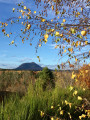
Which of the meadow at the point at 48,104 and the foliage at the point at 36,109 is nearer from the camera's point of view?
the foliage at the point at 36,109

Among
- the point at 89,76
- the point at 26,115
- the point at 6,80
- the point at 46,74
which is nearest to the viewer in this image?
the point at 26,115

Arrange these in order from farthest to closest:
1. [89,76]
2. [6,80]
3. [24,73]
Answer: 1. [24,73]
2. [6,80]
3. [89,76]

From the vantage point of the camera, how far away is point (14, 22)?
4.79m

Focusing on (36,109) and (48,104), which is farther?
(48,104)

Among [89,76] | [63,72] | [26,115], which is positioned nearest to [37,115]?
[26,115]

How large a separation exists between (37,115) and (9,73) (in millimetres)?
9410

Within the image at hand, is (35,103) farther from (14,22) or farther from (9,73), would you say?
(9,73)

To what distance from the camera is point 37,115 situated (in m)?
3.69

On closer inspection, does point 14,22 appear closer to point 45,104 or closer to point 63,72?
point 45,104

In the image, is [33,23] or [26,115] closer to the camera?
[26,115]

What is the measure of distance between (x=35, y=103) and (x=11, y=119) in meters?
0.94

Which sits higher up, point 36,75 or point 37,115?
point 36,75

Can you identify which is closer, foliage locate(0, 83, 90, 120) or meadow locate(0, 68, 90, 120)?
foliage locate(0, 83, 90, 120)

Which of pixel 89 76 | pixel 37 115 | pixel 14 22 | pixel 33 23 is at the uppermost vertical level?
pixel 14 22
